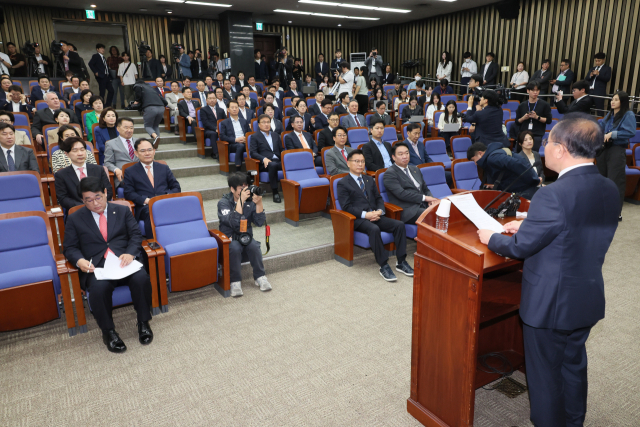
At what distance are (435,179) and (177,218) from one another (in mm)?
2765

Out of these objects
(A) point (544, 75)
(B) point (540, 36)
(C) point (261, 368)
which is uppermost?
(B) point (540, 36)

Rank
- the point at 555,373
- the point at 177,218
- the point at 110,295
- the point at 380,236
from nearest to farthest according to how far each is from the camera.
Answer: the point at 555,373 → the point at 110,295 → the point at 177,218 → the point at 380,236

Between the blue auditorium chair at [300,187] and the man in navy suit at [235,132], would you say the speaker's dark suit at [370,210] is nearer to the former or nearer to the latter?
the blue auditorium chair at [300,187]

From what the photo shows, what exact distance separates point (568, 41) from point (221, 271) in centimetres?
957

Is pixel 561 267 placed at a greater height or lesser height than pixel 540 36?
lesser

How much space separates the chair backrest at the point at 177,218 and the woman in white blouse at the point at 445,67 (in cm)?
997

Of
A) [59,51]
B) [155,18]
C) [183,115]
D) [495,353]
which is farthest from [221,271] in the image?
[155,18]

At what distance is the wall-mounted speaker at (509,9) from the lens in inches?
381

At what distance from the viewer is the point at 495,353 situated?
93.0 inches

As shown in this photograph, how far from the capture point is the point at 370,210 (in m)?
3.97

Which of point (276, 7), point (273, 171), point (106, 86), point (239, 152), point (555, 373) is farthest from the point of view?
point (276, 7)

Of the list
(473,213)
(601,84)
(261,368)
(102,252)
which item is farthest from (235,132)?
(601,84)

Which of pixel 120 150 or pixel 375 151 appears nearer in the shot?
pixel 120 150

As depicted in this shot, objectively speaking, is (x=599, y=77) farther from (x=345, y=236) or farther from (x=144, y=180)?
(x=144, y=180)
